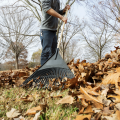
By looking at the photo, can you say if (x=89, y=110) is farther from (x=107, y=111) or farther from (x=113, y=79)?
(x=113, y=79)

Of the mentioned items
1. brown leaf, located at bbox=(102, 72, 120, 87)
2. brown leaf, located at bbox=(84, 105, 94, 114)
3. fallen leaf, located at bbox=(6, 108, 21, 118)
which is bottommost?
fallen leaf, located at bbox=(6, 108, 21, 118)

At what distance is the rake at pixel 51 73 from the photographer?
160cm

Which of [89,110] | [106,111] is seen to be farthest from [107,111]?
[89,110]

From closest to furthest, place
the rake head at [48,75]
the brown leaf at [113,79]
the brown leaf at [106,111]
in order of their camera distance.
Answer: the brown leaf at [106,111] < the brown leaf at [113,79] < the rake head at [48,75]

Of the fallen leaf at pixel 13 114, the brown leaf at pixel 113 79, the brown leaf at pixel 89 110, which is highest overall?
the brown leaf at pixel 113 79

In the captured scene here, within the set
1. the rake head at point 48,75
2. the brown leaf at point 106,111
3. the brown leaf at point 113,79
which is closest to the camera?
the brown leaf at point 106,111

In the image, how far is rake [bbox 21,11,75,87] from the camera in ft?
5.24

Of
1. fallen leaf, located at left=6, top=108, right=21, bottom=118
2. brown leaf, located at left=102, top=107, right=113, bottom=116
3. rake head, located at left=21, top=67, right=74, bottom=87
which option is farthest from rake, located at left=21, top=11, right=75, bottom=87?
brown leaf, located at left=102, top=107, right=113, bottom=116

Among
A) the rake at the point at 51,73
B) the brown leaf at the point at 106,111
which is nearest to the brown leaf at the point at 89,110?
the brown leaf at the point at 106,111

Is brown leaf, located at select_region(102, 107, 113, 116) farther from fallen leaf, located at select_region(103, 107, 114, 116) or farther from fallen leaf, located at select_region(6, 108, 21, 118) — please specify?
fallen leaf, located at select_region(6, 108, 21, 118)

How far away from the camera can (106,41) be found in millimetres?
15484

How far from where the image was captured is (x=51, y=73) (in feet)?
5.74

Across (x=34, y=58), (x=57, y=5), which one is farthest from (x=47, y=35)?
(x=34, y=58)

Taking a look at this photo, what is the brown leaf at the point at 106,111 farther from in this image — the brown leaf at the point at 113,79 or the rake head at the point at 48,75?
the rake head at the point at 48,75
